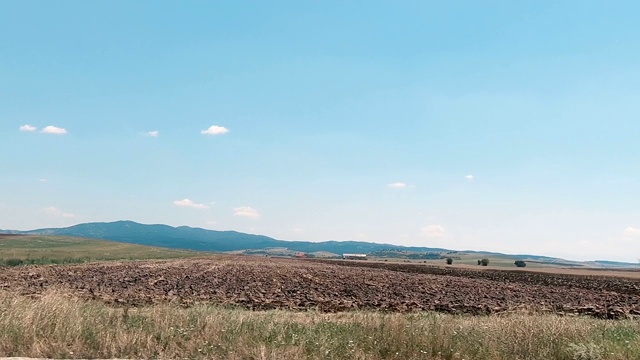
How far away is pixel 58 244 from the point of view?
11469 centimetres

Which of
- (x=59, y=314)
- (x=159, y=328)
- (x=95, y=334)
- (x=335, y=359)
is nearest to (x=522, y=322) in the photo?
(x=335, y=359)

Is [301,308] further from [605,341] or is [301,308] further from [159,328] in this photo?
[605,341]

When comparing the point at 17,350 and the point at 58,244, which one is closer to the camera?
the point at 17,350

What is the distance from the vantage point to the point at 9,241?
111m

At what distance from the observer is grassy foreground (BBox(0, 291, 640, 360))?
973cm

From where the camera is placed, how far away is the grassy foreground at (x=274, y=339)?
9734 mm

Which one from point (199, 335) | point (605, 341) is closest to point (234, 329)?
point (199, 335)

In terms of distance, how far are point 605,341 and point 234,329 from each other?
297 inches

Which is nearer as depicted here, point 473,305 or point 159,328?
point 159,328

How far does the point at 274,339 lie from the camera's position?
35.1 feet

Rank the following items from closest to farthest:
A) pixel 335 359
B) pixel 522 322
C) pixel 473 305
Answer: pixel 335 359
pixel 522 322
pixel 473 305

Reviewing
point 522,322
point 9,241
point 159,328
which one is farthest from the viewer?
point 9,241

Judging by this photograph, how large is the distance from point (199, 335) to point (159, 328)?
110 centimetres

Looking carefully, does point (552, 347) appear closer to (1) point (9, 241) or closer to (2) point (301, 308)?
(2) point (301, 308)
